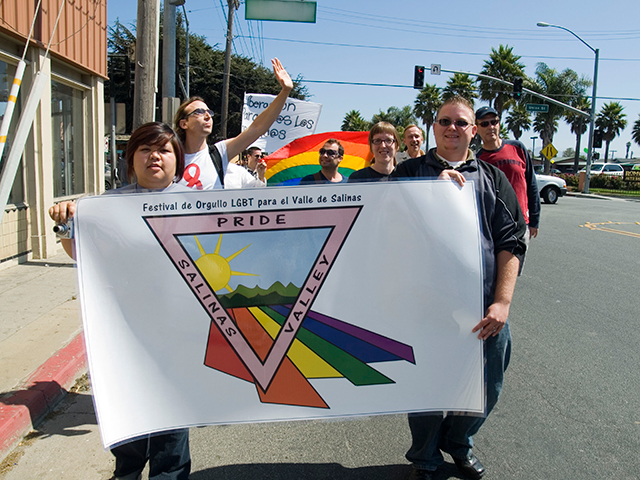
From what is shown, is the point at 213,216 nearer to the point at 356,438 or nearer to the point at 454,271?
the point at 454,271

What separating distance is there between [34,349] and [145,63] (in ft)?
12.9

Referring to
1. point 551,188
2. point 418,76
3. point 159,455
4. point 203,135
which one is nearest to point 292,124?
point 203,135

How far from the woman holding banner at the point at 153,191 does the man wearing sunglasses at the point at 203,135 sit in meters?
0.54

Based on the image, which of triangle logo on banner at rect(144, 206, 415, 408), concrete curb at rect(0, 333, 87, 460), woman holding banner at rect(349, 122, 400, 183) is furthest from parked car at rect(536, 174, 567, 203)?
triangle logo on banner at rect(144, 206, 415, 408)

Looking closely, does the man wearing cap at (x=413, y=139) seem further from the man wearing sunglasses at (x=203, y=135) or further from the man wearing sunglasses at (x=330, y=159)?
the man wearing sunglasses at (x=203, y=135)

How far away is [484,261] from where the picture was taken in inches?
96.9

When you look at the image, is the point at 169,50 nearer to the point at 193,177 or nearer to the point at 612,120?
the point at 193,177

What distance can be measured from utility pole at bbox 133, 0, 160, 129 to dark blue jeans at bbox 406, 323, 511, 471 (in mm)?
5345

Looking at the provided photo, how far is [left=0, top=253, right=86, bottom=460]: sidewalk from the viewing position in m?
3.29

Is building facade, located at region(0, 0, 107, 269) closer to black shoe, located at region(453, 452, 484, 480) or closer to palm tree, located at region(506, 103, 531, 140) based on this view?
black shoe, located at region(453, 452, 484, 480)

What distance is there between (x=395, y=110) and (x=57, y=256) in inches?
2767

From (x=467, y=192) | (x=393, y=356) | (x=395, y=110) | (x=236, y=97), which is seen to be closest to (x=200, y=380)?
(x=393, y=356)

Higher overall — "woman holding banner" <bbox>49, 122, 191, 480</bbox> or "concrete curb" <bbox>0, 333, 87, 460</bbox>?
"woman holding banner" <bbox>49, 122, 191, 480</bbox>

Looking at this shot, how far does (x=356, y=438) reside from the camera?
3.18 meters
